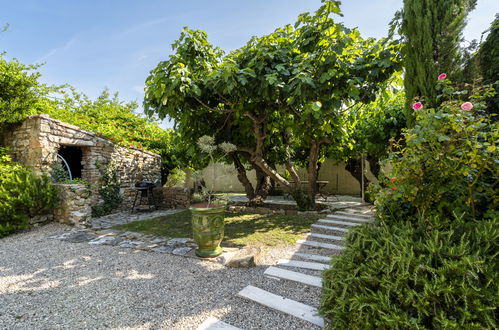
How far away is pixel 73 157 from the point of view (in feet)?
26.3

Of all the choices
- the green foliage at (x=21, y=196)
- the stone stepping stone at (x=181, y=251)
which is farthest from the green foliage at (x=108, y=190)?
the stone stepping stone at (x=181, y=251)

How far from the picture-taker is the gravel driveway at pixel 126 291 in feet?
6.97

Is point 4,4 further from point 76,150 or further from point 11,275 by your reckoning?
point 11,275

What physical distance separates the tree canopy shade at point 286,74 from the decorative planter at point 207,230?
89.4 inches

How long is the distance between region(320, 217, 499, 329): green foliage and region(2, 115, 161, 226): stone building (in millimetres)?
6192

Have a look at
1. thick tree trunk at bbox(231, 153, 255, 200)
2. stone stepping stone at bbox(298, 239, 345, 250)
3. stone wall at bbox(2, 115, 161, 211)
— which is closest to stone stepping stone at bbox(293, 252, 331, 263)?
stone stepping stone at bbox(298, 239, 345, 250)

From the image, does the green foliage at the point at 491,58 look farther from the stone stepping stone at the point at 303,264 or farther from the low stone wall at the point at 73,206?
the low stone wall at the point at 73,206

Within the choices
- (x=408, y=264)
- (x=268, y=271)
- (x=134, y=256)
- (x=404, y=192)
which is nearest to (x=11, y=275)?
(x=134, y=256)

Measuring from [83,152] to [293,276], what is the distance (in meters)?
7.54

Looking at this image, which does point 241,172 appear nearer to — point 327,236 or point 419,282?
point 327,236

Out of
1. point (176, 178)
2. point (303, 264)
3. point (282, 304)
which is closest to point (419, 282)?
point (282, 304)

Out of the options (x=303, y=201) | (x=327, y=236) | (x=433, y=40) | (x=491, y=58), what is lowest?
(x=327, y=236)

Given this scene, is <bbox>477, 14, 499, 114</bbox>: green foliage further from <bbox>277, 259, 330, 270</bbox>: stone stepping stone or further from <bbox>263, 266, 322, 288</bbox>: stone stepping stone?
<bbox>263, 266, 322, 288</bbox>: stone stepping stone

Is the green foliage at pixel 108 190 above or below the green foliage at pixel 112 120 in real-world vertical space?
below
